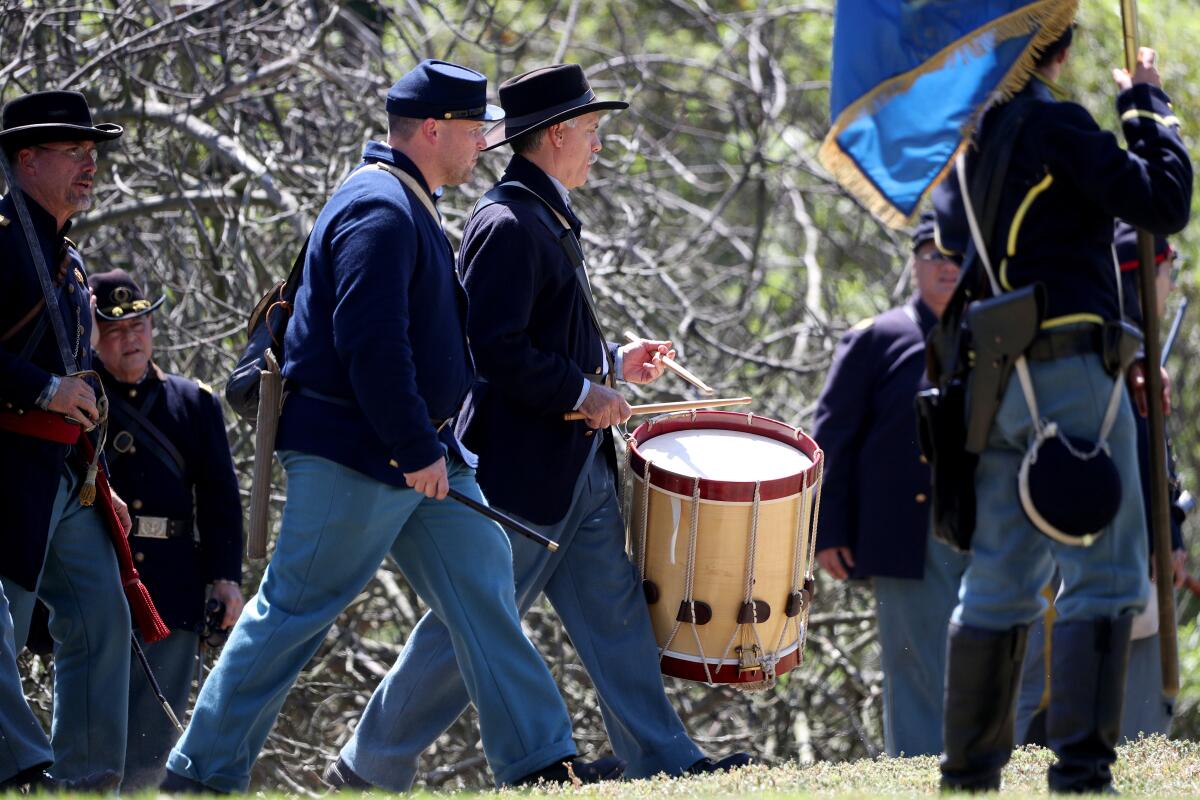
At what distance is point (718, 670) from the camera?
19.9 ft

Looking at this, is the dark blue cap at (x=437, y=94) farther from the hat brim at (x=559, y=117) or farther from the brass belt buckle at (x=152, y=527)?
the brass belt buckle at (x=152, y=527)

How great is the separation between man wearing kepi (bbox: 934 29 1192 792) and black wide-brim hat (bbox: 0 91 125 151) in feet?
9.43

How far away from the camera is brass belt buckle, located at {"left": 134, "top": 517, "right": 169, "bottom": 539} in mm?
6844

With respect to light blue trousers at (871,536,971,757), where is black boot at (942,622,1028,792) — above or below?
above

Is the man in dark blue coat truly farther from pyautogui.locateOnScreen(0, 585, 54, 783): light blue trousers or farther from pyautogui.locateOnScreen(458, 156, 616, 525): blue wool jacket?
pyautogui.locateOnScreen(0, 585, 54, 783): light blue trousers

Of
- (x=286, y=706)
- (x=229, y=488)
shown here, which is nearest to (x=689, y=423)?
(x=229, y=488)

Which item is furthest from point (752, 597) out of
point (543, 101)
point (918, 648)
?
point (543, 101)

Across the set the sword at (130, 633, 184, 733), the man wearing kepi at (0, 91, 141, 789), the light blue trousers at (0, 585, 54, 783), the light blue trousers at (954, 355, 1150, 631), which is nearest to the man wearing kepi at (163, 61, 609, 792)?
the light blue trousers at (0, 585, 54, 783)

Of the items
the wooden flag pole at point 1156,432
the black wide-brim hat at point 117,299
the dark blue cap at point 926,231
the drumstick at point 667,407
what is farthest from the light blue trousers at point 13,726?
the dark blue cap at point 926,231

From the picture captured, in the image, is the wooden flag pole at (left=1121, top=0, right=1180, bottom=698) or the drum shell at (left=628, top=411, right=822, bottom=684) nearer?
the wooden flag pole at (left=1121, top=0, right=1180, bottom=698)

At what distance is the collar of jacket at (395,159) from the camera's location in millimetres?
5586

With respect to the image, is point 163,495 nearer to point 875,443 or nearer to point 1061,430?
point 875,443

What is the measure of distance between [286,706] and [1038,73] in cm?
546

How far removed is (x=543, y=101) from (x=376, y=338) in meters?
1.34
